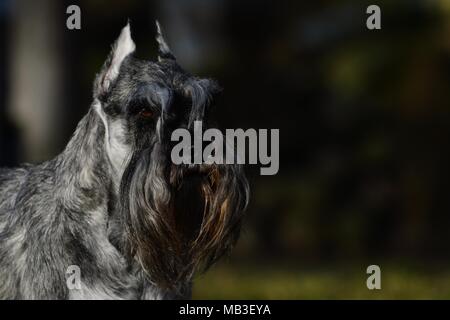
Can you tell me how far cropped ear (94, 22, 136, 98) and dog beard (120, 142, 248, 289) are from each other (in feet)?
1.85

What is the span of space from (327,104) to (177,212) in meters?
15.8

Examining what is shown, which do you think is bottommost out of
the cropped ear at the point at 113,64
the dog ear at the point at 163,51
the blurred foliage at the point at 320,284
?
the blurred foliage at the point at 320,284

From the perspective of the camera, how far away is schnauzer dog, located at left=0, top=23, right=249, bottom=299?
6172 millimetres

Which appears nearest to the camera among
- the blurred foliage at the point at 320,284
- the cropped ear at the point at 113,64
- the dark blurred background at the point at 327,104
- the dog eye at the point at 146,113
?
the dog eye at the point at 146,113

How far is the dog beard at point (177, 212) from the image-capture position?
20.1ft

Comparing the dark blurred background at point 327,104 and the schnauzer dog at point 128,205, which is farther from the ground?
the dark blurred background at point 327,104

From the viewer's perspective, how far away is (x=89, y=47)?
22.1m

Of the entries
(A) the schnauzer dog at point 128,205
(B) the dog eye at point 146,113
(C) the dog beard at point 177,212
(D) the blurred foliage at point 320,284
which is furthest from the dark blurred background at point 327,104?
(B) the dog eye at point 146,113

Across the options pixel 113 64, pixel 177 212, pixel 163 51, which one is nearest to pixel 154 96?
pixel 113 64

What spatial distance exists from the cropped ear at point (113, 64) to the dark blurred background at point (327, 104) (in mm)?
10844

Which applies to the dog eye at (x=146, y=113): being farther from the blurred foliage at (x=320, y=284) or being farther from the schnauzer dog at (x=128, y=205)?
the blurred foliage at (x=320, y=284)

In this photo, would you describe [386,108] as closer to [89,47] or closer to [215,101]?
[89,47]
